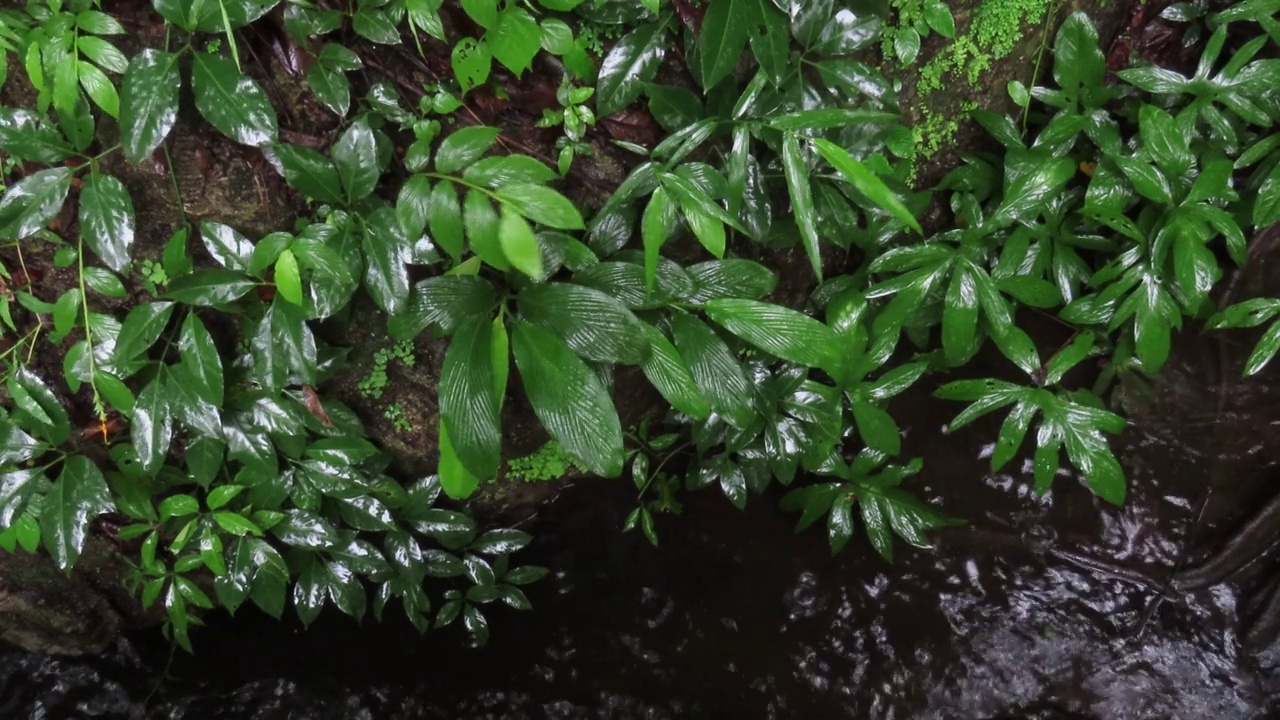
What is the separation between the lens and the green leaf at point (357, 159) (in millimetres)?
1437

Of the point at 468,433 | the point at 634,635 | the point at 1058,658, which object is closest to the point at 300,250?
the point at 468,433

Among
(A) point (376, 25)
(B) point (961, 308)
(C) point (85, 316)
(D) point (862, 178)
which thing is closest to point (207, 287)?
(C) point (85, 316)

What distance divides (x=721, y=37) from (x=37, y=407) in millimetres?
1580

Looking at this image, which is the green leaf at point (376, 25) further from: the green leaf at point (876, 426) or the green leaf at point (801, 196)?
the green leaf at point (876, 426)

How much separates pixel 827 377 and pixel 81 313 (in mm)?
1724

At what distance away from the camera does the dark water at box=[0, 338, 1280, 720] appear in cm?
207

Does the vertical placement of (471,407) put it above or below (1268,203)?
below

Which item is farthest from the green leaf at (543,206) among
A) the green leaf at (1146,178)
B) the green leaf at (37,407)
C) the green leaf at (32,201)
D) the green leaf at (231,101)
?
the green leaf at (1146,178)

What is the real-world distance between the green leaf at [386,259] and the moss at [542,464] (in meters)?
0.77

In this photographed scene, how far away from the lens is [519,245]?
3.95 ft

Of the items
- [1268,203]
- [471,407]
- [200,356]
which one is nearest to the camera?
[471,407]

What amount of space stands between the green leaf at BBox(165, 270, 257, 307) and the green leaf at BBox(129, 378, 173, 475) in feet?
0.72


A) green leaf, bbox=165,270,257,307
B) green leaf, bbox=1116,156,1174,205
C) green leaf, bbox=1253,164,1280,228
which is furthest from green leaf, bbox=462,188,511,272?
green leaf, bbox=1253,164,1280,228

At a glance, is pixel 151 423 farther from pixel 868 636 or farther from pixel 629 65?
pixel 868 636
